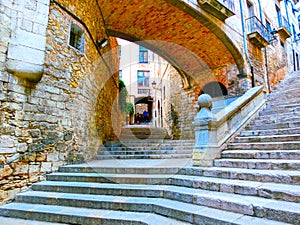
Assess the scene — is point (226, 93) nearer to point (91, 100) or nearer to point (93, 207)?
point (91, 100)

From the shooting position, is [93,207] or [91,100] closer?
[93,207]

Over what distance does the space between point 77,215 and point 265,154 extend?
9.41 feet

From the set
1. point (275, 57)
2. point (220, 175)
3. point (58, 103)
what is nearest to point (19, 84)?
point (58, 103)

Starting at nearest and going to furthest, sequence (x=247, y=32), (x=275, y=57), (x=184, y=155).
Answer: (x=184, y=155) < (x=247, y=32) < (x=275, y=57)

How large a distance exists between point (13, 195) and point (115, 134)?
506 cm

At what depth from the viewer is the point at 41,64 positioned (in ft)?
12.2

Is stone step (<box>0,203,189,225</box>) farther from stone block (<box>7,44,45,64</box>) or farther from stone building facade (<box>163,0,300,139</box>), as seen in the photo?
stone building facade (<box>163,0,300,139</box>)

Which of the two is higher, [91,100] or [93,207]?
[91,100]

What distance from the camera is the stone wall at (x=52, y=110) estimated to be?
3316 mm

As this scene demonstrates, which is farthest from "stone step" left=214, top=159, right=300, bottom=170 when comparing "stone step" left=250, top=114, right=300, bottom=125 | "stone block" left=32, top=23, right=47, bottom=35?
"stone block" left=32, top=23, right=47, bottom=35

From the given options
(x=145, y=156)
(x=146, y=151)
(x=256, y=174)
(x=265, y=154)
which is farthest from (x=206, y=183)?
(x=146, y=151)

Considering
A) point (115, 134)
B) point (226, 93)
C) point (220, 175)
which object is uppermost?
point (226, 93)

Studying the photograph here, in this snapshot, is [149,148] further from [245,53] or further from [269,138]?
[245,53]

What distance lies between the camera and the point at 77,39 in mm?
5105
